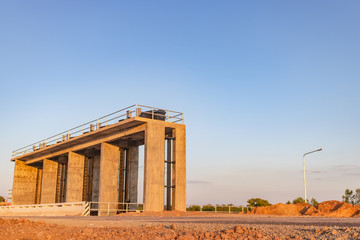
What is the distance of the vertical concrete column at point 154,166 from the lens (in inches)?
1166

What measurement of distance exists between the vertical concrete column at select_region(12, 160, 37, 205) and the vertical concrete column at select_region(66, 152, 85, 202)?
665 inches

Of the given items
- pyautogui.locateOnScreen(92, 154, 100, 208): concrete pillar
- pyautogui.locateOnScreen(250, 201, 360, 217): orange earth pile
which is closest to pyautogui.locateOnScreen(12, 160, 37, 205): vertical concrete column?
pyautogui.locateOnScreen(92, 154, 100, 208): concrete pillar

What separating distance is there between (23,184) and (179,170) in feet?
112

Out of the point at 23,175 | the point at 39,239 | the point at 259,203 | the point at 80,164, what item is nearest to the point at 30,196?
the point at 23,175

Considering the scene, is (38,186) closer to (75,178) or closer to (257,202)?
(75,178)

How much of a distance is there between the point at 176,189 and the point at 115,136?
8259mm

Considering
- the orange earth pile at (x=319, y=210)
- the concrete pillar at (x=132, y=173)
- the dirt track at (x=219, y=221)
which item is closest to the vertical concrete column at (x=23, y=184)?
the concrete pillar at (x=132, y=173)

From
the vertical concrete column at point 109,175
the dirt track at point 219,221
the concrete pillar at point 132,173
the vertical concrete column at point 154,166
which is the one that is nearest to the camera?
the dirt track at point 219,221

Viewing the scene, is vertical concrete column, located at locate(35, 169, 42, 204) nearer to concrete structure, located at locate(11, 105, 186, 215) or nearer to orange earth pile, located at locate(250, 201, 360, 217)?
concrete structure, located at locate(11, 105, 186, 215)

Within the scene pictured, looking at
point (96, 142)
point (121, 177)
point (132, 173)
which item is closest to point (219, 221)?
point (132, 173)

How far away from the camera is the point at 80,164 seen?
142ft

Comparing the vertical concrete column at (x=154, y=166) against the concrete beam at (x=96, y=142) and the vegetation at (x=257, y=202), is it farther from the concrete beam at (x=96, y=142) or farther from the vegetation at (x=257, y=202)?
the vegetation at (x=257, y=202)

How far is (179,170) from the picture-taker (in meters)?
31.4

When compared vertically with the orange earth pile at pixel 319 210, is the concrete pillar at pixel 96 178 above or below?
above
